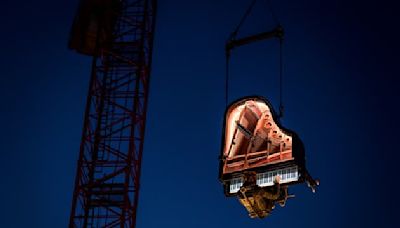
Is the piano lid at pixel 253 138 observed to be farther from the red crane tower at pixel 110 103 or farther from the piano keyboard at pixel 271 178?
the red crane tower at pixel 110 103

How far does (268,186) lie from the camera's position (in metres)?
23.9

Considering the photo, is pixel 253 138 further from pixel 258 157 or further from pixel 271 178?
pixel 271 178

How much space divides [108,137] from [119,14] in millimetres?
5960

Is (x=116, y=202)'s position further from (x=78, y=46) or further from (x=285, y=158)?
(x=285, y=158)

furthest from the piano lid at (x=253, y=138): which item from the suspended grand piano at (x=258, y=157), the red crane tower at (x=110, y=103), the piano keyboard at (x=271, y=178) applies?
the red crane tower at (x=110, y=103)

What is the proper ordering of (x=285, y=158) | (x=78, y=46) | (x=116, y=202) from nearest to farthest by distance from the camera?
(x=285, y=158) < (x=116, y=202) < (x=78, y=46)

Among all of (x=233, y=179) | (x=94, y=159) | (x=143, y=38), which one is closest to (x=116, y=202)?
(x=94, y=159)

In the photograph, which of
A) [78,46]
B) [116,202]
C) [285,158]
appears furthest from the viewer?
[78,46]

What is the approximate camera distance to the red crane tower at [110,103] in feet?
110

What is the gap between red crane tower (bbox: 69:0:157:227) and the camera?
1323 inches

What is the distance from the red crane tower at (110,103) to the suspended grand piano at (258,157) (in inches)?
365

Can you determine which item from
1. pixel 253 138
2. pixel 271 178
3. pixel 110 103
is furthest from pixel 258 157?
pixel 110 103

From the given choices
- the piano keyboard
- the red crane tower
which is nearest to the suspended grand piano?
the piano keyboard

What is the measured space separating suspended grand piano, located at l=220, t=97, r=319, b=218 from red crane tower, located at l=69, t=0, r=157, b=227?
927 cm
